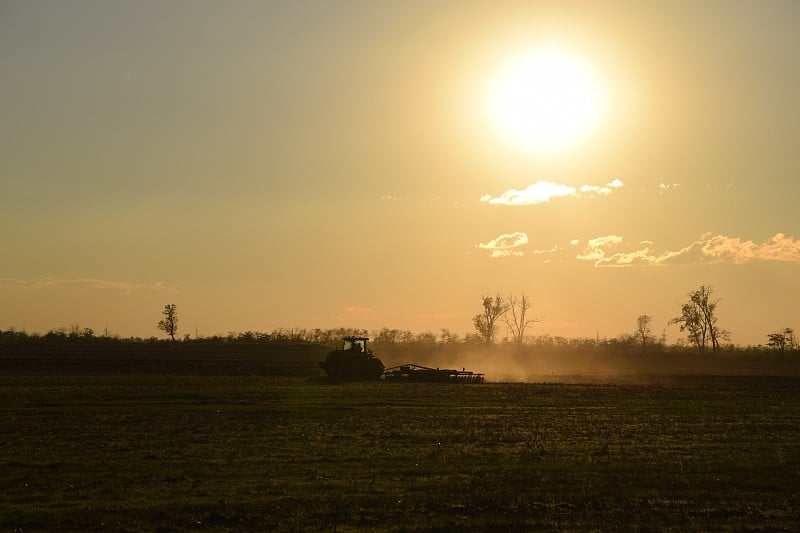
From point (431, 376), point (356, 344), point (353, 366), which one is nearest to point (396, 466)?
point (353, 366)

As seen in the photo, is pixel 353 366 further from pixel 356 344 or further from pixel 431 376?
pixel 431 376

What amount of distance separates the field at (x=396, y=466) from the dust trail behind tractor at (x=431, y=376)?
90.7 feet

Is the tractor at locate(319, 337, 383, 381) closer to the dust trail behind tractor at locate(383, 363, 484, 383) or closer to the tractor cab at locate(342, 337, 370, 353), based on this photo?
the tractor cab at locate(342, 337, 370, 353)

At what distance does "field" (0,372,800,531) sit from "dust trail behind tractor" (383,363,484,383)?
2764cm

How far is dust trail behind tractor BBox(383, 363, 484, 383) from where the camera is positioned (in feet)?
238

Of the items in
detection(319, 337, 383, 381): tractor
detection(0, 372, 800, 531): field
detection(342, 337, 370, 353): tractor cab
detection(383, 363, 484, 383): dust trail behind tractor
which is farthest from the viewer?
detection(342, 337, 370, 353): tractor cab

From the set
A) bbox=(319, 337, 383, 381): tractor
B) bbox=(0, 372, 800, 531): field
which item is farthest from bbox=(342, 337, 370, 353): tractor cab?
bbox=(0, 372, 800, 531): field

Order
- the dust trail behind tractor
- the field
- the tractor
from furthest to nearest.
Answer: the tractor
the dust trail behind tractor
the field

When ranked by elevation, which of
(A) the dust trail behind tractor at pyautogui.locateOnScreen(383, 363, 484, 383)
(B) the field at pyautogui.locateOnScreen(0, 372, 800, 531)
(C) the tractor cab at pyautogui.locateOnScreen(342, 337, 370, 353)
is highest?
(C) the tractor cab at pyautogui.locateOnScreen(342, 337, 370, 353)

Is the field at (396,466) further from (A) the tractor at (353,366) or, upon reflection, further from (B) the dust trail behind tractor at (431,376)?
(A) the tractor at (353,366)

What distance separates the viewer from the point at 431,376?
73875mm

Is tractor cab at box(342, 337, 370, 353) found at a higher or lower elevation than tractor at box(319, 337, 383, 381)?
higher

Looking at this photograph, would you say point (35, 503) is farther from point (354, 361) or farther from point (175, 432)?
point (354, 361)

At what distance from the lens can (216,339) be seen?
18538cm
